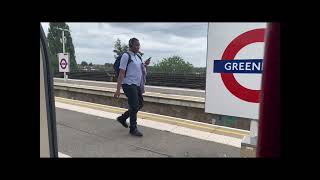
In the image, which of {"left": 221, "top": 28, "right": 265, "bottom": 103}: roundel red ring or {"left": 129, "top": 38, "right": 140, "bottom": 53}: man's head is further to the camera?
{"left": 129, "top": 38, "right": 140, "bottom": 53}: man's head

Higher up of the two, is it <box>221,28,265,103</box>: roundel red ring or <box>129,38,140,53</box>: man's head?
<box>129,38,140,53</box>: man's head

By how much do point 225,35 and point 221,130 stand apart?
354cm

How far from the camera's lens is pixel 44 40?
1962 millimetres

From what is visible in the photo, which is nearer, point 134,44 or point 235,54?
point 235,54

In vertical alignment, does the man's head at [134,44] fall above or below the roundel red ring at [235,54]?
above

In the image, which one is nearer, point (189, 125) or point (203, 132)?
point (203, 132)

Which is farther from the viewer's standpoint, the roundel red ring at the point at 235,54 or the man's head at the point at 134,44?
the man's head at the point at 134,44

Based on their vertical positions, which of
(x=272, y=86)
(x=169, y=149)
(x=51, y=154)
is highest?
(x=272, y=86)

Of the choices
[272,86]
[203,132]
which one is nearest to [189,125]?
[203,132]

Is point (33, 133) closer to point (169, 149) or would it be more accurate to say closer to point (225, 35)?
point (225, 35)

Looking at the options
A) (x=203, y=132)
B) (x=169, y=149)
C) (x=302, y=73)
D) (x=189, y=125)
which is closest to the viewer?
(x=302, y=73)

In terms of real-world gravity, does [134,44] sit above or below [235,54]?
above
